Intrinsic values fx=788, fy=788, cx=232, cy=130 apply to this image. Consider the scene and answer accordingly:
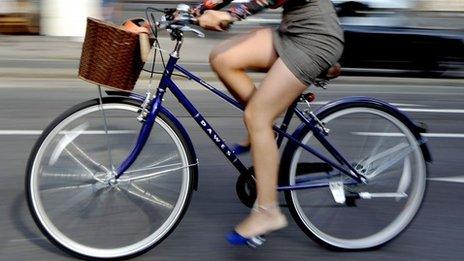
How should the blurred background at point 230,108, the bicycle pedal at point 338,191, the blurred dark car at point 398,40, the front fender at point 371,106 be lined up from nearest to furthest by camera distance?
1. the front fender at point 371,106
2. the bicycle pedal at point 338,191
3. the blurred background at point 230,108
4. the blurred dark car at point 398,40

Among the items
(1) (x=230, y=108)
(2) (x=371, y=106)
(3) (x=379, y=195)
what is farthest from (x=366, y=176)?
(1) (x=230, y=108)

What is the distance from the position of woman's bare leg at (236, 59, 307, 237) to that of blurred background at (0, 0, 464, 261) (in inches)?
10.9

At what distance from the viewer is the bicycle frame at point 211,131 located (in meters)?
4.00

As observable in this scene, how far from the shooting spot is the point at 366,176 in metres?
4.27

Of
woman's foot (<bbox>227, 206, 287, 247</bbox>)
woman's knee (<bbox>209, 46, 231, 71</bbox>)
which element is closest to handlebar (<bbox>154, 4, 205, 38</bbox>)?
woman's knee (<bbox>209, 46, 231, 71</bbox>)

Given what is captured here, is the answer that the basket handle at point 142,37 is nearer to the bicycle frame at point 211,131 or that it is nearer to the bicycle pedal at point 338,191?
the bicycle frame at point 211,131

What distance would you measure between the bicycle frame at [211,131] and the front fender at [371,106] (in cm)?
5

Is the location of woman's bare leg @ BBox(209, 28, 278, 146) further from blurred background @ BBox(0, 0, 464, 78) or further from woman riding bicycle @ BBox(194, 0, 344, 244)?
blurred background @ BBox(0, 0, 464, 78)

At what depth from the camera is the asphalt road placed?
4.26m

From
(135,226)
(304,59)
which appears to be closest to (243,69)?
(304,59)

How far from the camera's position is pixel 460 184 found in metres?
5.77

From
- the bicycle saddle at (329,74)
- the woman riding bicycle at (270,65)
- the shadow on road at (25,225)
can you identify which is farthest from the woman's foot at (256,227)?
the shadow on road at (25,225)

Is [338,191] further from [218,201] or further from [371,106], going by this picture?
[218,201]

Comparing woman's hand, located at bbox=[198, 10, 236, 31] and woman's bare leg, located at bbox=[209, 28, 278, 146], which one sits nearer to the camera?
woman's hand, located at bbox=[198, 10, 236, 31]
